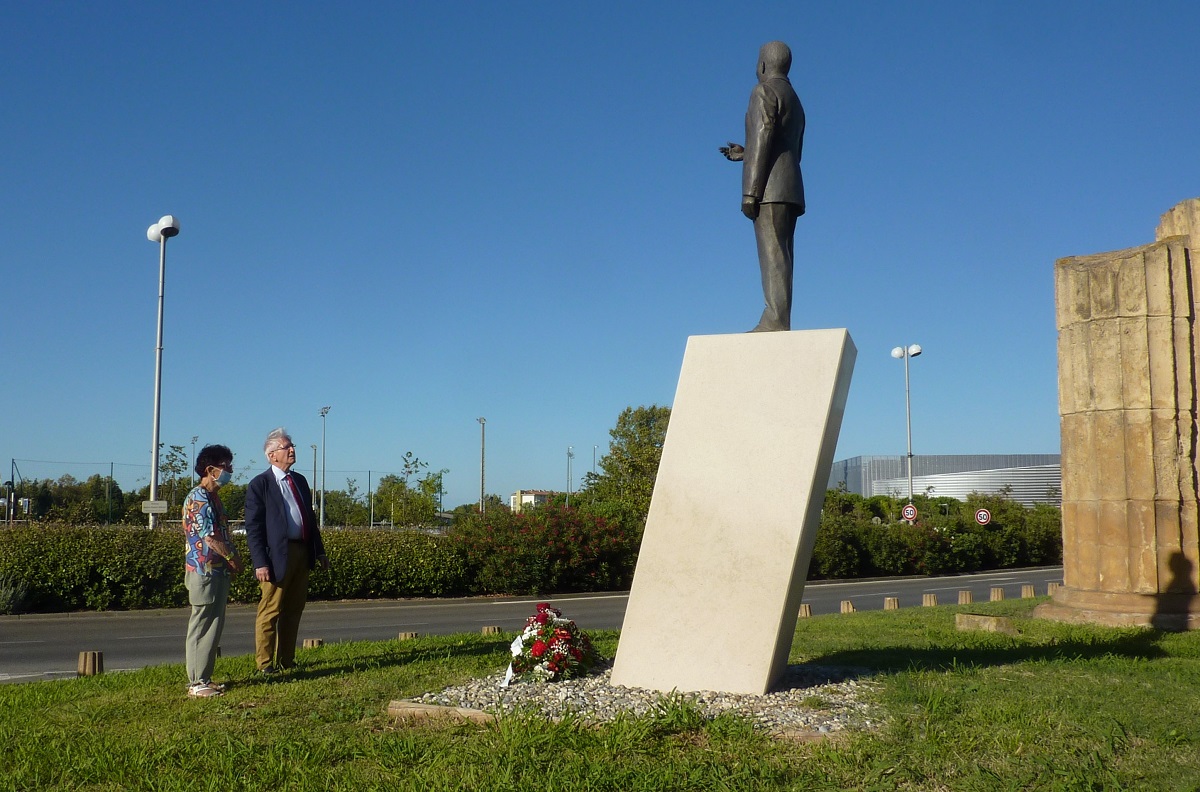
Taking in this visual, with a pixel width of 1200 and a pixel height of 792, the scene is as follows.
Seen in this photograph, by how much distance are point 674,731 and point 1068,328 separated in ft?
31.4

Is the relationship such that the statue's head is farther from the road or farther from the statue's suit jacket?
the road

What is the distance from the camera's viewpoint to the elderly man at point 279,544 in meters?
7.20

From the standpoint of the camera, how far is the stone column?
1155 centimetres

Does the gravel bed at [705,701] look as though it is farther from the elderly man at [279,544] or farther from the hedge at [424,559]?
the hedge at [424,559]

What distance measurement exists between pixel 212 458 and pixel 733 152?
4.33 metres

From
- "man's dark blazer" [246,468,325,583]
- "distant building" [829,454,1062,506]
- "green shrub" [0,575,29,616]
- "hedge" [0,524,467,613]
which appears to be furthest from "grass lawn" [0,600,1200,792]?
"distant building" [829,454,1062,506]

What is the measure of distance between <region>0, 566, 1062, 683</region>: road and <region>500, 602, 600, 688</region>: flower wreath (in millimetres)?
5521

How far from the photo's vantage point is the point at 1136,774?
445cm

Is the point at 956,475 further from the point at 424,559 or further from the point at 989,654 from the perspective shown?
the point at 989,654

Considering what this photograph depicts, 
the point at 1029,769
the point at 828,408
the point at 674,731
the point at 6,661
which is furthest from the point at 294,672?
the point at 6,661

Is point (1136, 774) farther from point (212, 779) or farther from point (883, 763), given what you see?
point (212, 779)

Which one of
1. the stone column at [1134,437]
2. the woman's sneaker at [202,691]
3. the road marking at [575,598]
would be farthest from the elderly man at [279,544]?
the road marking at [575,598]

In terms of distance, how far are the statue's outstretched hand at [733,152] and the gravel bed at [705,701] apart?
3.69 meters

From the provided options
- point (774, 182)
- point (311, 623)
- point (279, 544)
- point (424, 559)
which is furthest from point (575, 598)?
point (774, 182)
